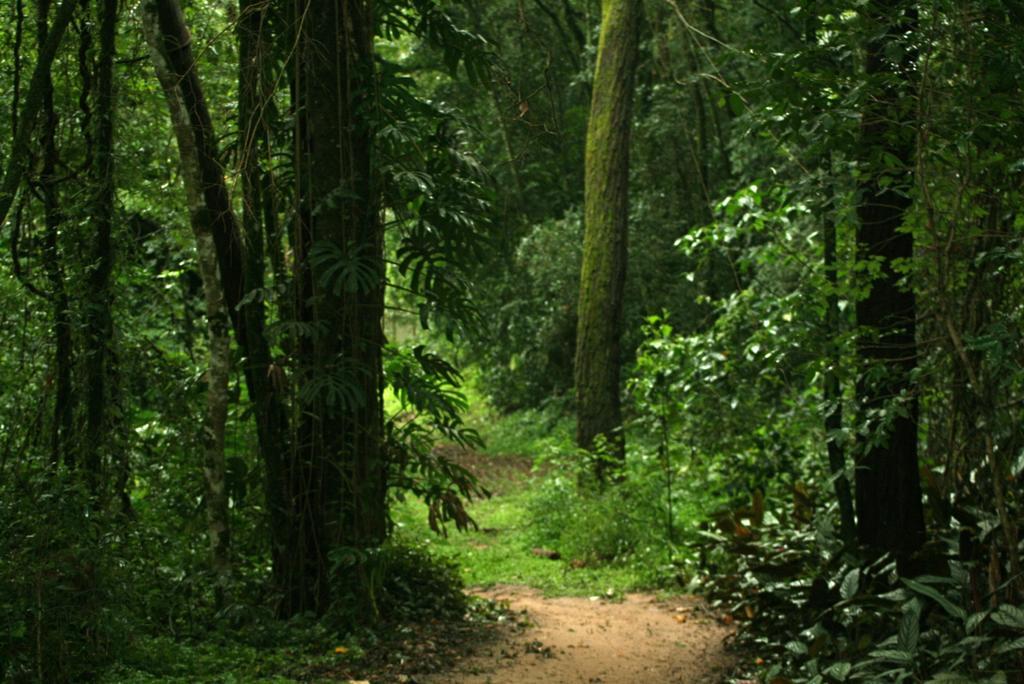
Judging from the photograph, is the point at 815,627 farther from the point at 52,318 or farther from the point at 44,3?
the point at 44,3

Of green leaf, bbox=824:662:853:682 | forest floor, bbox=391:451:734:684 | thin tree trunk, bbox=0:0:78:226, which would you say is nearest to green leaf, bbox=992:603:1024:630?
green leaf, bbox=824:662:853:682

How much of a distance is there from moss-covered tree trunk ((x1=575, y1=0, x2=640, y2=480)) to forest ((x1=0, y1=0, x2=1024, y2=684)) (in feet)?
11.0

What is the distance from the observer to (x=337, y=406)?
20.6 feet

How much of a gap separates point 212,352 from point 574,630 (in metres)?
3.06

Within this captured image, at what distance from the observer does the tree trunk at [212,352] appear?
5.92 metres

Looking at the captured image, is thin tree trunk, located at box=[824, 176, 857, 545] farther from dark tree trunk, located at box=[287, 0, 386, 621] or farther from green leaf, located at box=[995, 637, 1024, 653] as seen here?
dark tree trunk, located at box=[287, 0, 386, 621]

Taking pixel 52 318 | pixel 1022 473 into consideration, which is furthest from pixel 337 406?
pixel 1022 473

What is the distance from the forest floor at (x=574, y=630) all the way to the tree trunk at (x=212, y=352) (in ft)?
4.59

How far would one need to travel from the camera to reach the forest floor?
19.8 feet

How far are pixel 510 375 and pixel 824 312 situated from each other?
1425 centimetres

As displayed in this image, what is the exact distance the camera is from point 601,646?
21.9ft

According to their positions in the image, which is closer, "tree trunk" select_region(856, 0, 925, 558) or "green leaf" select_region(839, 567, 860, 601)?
"tree trunk" select_region(856, 0, 925, 558)

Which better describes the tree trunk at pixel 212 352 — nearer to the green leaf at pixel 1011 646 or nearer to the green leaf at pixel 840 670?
the green leaf at pixel 840 670

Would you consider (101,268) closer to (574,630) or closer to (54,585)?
(54,585)
